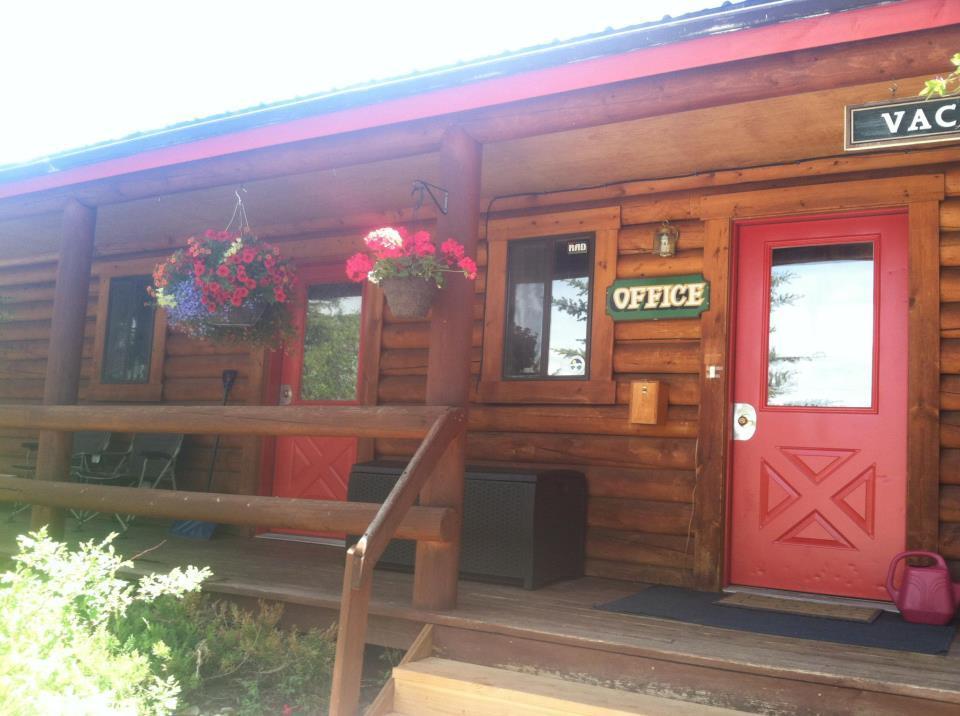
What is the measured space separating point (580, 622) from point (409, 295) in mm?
1676

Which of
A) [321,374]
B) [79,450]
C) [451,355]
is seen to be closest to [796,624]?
[451,355]

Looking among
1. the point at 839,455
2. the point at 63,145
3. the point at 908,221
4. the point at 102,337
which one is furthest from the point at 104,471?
the point at 908,221

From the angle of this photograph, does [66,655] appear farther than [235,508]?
No

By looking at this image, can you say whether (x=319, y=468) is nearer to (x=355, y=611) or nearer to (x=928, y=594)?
(x=355, y=611)

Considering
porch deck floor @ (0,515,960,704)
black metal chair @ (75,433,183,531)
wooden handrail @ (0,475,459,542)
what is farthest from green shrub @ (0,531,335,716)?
black metal chair @ (75,433,183,531)

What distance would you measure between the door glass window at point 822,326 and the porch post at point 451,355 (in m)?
1.89

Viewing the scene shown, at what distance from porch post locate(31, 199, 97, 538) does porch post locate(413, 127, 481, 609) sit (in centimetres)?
279

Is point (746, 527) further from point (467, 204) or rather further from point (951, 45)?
point (951, 45)

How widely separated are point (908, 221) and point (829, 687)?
2651 mm

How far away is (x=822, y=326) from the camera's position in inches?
196

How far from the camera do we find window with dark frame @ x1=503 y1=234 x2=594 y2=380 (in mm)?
5695

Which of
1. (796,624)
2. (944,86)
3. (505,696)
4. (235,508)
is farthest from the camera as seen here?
(235,508)

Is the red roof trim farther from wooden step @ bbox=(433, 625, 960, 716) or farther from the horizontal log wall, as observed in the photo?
wooden step @ bbox=(433, 625, 960, 716)

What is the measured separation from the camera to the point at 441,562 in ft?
13.5
